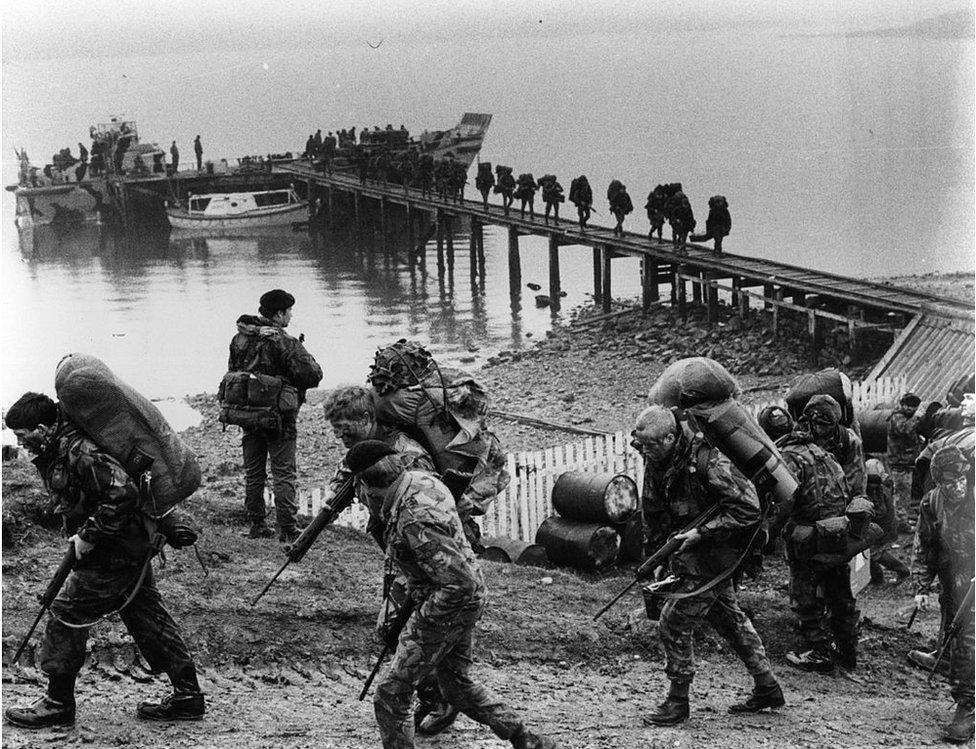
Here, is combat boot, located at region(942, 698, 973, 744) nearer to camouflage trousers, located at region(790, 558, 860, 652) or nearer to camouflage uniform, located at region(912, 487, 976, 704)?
camouflage uniform, located at region(912, 487, 976, 704)

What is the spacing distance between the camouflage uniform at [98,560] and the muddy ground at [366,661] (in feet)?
1.19

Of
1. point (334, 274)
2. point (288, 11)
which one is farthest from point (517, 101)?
point (288, 11)

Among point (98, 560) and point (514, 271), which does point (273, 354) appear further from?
point (514, 271)

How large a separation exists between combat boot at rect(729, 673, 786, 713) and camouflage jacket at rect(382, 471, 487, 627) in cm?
198

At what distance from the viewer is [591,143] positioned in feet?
201

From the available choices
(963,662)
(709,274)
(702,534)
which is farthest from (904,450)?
(709,274)

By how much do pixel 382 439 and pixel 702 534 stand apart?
160 centimetres

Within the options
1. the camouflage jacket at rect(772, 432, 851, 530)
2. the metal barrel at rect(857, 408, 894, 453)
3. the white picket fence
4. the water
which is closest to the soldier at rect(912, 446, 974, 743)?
the camouflage jacket at rect(772, 432, 851, 530)

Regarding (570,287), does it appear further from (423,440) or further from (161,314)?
(423,440)

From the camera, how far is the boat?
176 feet

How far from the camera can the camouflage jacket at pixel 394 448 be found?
538 centimetres

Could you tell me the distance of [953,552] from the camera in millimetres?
6578

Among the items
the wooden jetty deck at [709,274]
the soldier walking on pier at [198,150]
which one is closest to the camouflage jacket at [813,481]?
the wooden jetty deck at [709,274]

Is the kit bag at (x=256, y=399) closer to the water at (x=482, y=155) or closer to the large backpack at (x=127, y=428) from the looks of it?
the large backpack at (x=127, y=428)
